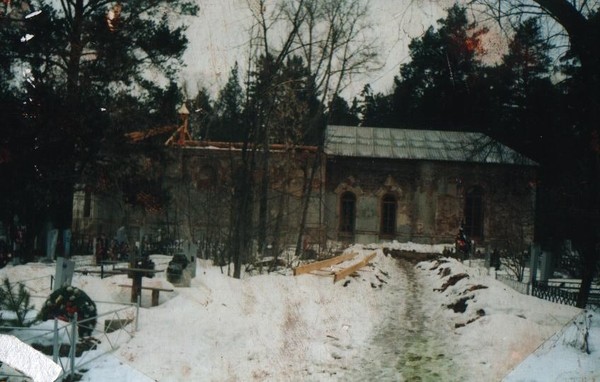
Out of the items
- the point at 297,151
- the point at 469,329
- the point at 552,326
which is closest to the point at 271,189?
the point at 297,151

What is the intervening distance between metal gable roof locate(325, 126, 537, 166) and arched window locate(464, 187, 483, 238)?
49 centimetres

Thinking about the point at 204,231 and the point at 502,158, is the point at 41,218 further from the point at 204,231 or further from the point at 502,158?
the point at 502,158

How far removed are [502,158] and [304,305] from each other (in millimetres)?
3617

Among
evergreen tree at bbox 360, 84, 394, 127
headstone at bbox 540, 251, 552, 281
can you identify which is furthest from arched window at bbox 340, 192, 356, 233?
headstone at bbox 540, 251, 552, 281

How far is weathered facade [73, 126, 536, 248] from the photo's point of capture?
7.14 meters

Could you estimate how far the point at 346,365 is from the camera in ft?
17.9

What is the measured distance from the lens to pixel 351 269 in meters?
8.97

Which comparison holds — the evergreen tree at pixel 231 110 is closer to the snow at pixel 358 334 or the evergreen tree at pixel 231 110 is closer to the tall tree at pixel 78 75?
the tall tree at pixel 78 75

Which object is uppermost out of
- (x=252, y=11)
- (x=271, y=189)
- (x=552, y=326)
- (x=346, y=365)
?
(x=252, y=11)

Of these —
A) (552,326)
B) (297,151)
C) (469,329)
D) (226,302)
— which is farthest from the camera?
(297,151)

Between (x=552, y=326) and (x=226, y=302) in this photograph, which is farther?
(x=226, y=302)

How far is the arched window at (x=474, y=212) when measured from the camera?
23.4 ft

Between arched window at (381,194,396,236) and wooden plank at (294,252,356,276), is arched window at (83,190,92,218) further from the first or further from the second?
arched window at (381,194,396,236)

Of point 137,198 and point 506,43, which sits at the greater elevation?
point 506,43
